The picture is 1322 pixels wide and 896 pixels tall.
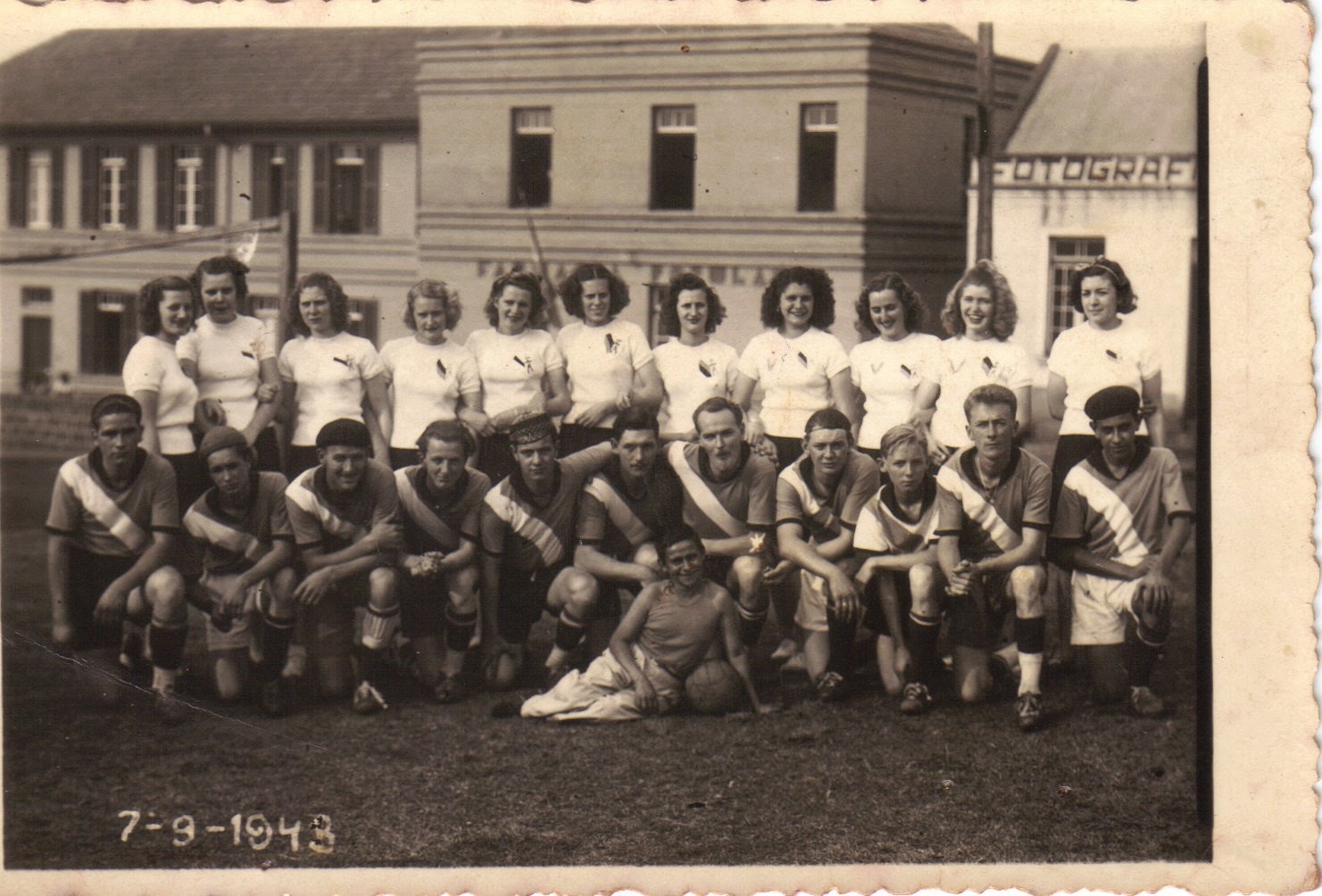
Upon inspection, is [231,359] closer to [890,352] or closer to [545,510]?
[545,510]

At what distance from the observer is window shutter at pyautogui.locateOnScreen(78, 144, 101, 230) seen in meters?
7.07

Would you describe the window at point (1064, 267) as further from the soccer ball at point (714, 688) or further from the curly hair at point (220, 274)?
the curly hair at point (220, 274)

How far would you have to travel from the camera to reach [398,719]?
22.2 feet

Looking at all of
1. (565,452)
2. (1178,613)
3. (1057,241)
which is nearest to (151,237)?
(565,452)

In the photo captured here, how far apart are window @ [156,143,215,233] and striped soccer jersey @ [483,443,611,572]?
1.77m

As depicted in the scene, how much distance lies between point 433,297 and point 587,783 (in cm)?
209

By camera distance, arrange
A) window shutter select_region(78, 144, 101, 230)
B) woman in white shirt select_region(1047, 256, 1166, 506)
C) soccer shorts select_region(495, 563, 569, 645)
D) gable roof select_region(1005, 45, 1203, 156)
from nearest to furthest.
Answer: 1. gable roof select_region(1005, 45, 1203, 156)
2. woman in white shirt select_region(1047, 256, 1166, 506)
3. soccer shorts select_region(495, 563, 569, 645)
4. window shutter select_region(78, 144, 101, 230)

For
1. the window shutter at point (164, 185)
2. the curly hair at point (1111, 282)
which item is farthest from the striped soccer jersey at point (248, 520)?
the curly hair at point (1111, 282)

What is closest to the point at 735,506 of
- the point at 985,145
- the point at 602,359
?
the point at 602,359

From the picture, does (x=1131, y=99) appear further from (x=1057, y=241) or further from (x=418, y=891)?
(x=418, y=891)

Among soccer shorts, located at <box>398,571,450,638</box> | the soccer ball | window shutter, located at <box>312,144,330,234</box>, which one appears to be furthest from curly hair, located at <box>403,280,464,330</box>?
the soccer ball

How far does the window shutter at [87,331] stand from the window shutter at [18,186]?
1.32 ft

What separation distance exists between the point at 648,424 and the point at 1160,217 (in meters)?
2.24

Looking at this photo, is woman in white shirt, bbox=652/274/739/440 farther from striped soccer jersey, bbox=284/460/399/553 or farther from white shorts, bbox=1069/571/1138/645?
white shorts, bbox=1069/571/1138/645
